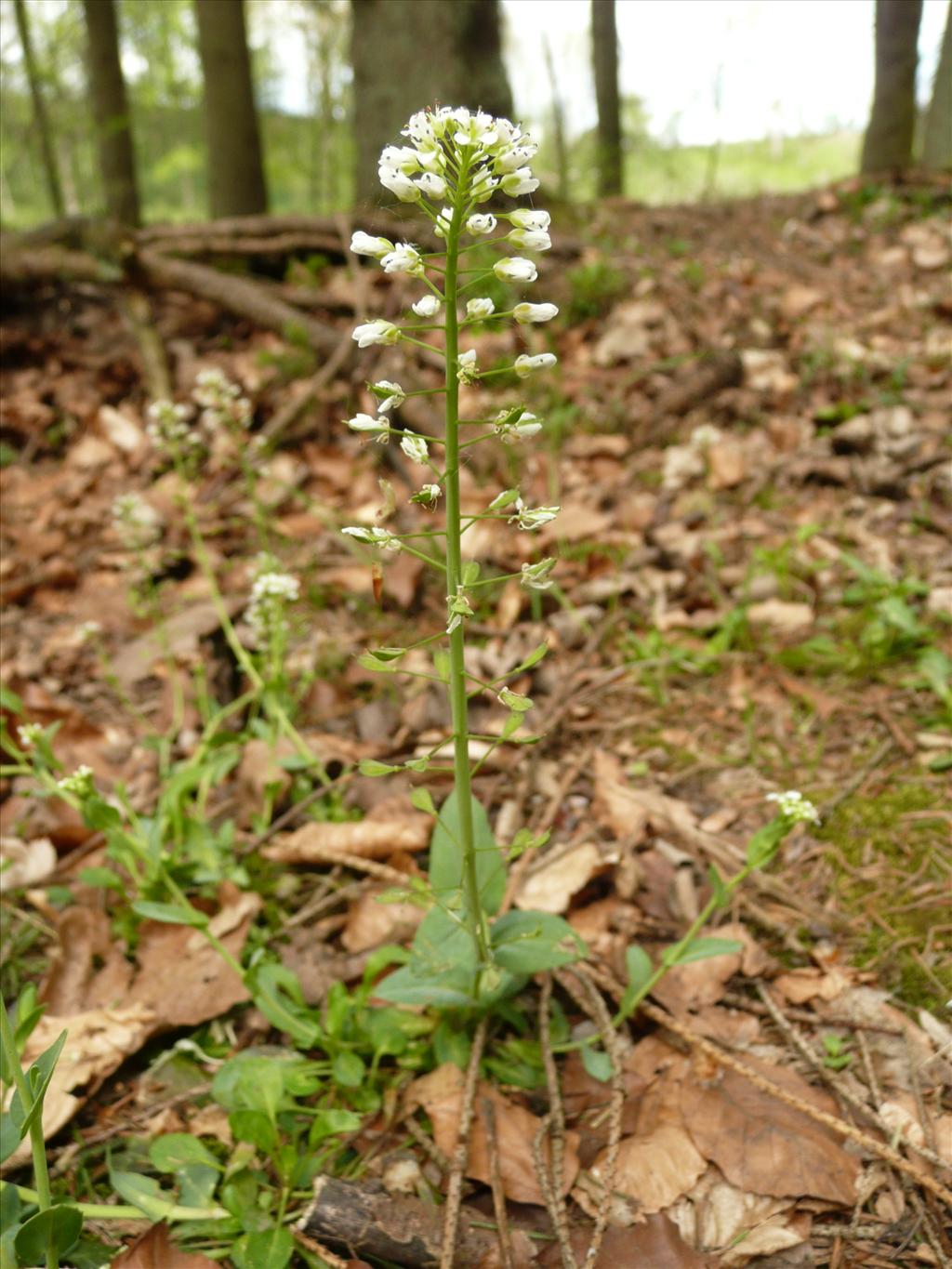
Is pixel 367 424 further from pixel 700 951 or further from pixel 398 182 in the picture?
pixel 700 951

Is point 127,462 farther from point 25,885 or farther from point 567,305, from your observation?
point 25,885

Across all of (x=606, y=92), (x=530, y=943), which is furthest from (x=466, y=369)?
(x=606, y=92)

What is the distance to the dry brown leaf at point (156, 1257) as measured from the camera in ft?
5.23

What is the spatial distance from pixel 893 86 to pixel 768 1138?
8.61m

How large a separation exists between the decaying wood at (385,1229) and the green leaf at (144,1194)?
11.2 inches

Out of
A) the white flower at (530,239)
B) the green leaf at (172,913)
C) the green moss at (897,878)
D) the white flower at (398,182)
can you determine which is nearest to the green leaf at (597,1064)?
the green moss at (897,878)

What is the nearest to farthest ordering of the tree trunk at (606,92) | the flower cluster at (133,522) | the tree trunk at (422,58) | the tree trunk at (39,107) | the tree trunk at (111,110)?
the flower cluster at (133,522)
the tree trunk at (422,58)
the tree trunk at (111,110)
the tree trunk at (39,107)
the tree trunk at (606,92)

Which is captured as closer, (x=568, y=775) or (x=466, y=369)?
(x=466, y=369)

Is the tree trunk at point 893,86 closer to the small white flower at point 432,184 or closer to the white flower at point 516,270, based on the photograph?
the white flower at point 516,270

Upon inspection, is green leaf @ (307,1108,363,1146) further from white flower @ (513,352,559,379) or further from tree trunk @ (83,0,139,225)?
tree trunk @ (83,0,139,225)

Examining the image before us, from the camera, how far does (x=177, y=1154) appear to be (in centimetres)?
177

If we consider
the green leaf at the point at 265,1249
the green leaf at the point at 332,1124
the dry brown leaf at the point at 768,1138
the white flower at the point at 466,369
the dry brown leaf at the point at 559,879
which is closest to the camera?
the white flower at the point at 466,369

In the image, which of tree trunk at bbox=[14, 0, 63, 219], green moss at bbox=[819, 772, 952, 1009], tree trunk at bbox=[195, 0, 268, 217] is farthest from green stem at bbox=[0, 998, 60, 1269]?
tree trunk at bbox=[14, 0, 63, 219]

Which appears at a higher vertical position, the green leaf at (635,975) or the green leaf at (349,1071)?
the green leaf at (635,975)
